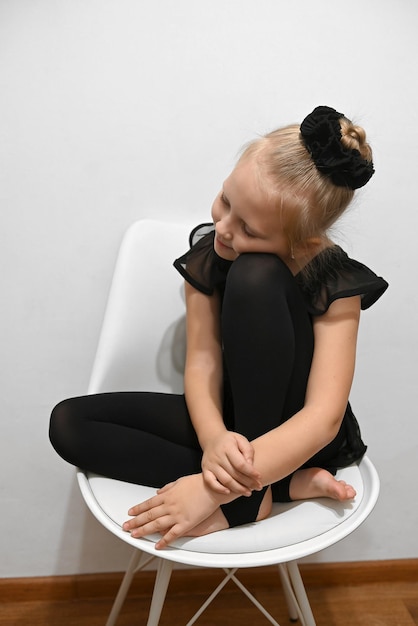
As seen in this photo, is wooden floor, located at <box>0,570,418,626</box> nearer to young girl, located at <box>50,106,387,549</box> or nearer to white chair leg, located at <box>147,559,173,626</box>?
white chair leg, located at <box>147,559,173,626</box>

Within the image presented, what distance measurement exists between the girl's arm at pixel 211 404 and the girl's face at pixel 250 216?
0.16 m

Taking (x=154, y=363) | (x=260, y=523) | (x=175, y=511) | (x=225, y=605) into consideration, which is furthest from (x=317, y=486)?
(x=225, y=605)

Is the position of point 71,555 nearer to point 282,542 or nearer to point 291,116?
point 282,542

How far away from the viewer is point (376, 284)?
95cm

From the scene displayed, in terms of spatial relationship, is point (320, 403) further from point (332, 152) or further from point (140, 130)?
point (140, 130)

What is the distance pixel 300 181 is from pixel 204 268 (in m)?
0.24

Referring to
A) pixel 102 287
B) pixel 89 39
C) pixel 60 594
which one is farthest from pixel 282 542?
pixel 89 39

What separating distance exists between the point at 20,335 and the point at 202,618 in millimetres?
670

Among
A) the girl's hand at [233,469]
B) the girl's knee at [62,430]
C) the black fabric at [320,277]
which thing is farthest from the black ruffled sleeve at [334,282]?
the girl's knee at [62,430]

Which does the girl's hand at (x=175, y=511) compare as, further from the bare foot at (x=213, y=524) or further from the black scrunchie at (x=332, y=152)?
the black scrunchie at (x=332, y=152)

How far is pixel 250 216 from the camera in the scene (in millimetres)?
891

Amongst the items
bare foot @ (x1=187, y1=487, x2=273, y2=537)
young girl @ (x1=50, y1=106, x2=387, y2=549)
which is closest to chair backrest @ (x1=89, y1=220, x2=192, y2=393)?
young girl @ (x1=50, y1=106, x2=387, y2=549)

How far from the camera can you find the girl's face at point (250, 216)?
879 mm

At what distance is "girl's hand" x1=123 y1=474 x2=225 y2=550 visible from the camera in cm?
85
